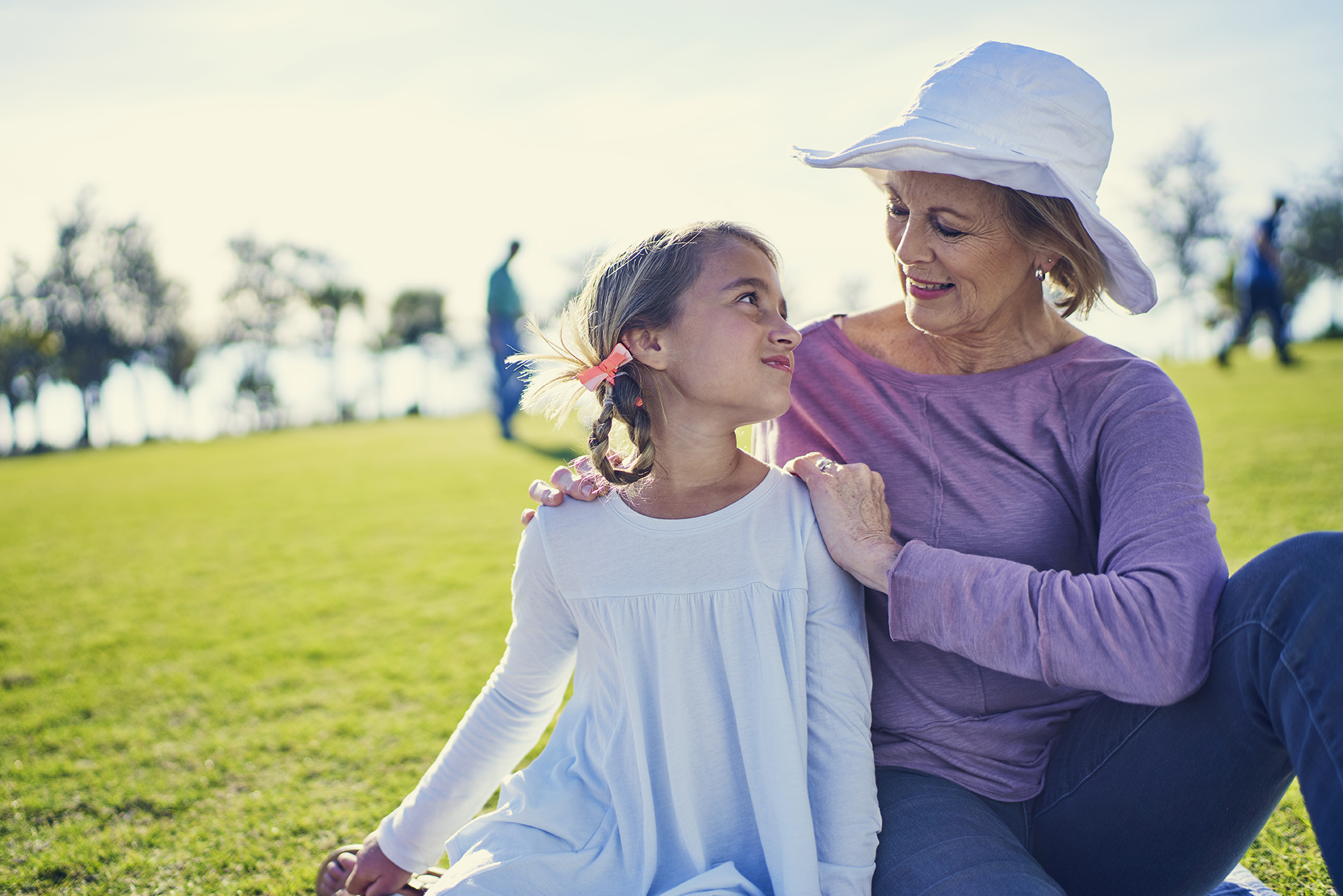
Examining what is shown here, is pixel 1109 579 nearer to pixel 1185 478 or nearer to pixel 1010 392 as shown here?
pixel 1185 478

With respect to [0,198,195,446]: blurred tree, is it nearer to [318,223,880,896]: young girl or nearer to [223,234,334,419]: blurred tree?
[223,234,334,419]: blurred tree

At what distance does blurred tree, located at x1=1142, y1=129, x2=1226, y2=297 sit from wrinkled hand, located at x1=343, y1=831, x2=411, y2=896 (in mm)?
41900

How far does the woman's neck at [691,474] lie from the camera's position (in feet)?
6.89

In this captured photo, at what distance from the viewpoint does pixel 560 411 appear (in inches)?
90.4

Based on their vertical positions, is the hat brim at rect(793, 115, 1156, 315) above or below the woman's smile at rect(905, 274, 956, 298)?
above

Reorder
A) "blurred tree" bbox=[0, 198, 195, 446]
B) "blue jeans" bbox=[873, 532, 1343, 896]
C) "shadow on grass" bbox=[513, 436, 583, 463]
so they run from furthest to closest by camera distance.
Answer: "blurred tree" bbox=[0, 198, 195, 446] → "shadow on grass" bbox=[513, 436, 583, 463] → "blue jeans" bbox=[873, 532, 1343, 896]

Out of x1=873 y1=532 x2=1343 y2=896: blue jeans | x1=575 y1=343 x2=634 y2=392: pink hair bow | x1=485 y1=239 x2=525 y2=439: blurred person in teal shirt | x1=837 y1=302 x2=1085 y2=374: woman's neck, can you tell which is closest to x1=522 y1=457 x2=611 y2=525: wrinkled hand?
x1=575 y1=343 x2=634 y2=392: pink hair bow

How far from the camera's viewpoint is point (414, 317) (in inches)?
2062

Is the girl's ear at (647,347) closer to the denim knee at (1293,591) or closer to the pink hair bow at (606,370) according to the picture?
the pink hair bow at (606,370)

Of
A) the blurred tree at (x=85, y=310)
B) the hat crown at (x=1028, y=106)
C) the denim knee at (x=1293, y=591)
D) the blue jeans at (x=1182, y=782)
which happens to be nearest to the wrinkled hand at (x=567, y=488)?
the blue jeans at (x=1182, y=782)

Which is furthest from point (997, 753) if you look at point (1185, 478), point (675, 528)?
point (675, 528)

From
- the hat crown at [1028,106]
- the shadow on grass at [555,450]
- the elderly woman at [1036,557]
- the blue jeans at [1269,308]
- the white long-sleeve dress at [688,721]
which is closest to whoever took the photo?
the elderly woman at [1036,557]

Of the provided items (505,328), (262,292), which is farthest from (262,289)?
(505,328)

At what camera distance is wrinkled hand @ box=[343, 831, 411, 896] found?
7.04 feet
